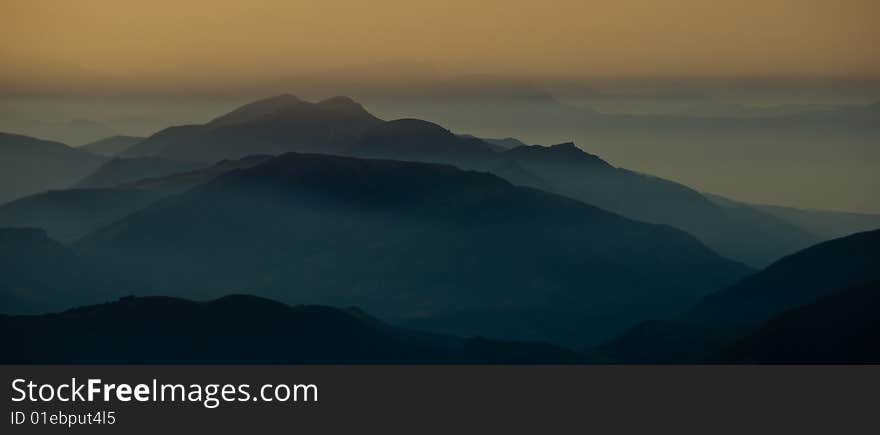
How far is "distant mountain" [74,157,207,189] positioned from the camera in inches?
1447

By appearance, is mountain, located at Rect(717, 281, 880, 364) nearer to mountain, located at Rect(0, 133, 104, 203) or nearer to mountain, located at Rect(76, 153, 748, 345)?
mountain, located at Rect(76, 153, 748, 345)

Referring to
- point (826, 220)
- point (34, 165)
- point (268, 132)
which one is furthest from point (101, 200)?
point (826, 220)

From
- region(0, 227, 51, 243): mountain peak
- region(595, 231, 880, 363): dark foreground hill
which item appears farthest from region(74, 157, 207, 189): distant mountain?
region(595, 231, 880, 363): dark foreground hill

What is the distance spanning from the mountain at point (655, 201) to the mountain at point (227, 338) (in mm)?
6481

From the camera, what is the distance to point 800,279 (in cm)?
3616

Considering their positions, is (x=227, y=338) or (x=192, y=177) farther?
(x=192, y=177)

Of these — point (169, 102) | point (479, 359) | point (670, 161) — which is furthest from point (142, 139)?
point (670, 161)

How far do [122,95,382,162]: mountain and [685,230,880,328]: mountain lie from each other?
1268cm

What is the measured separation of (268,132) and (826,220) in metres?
17.6

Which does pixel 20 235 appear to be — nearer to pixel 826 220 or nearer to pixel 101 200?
pixel 101 200

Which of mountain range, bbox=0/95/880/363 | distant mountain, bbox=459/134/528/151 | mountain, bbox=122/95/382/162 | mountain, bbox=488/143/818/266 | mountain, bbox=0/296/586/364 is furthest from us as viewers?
distant mountain, bbox=459/134/528/151

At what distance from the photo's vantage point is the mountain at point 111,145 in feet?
116

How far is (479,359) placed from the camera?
1300 inches

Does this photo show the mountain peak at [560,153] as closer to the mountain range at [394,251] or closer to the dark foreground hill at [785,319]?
the mountain range at [394,251]
